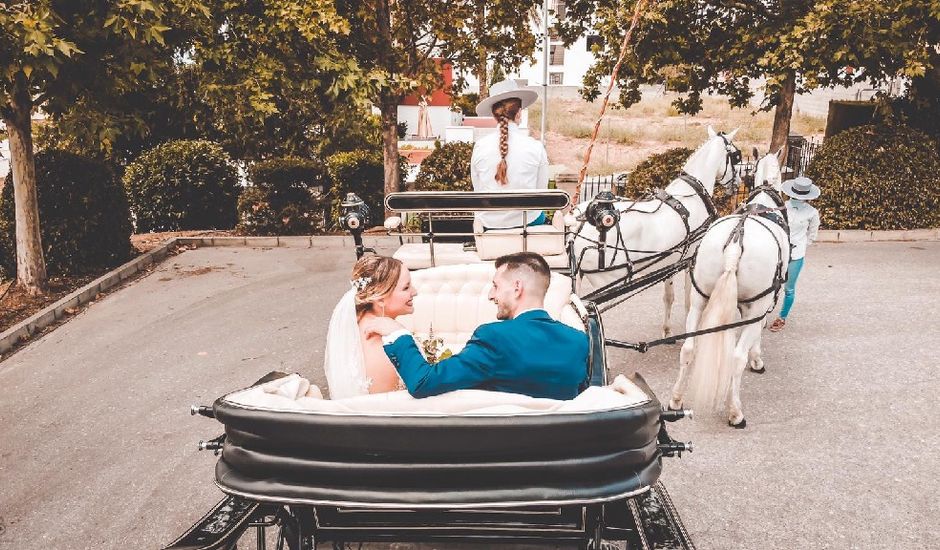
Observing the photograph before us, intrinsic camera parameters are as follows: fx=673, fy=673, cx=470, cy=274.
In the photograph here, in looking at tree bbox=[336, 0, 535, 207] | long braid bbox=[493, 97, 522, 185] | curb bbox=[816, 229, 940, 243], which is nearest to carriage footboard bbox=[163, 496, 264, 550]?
long braid bbox=[493, 97, 522, 185]

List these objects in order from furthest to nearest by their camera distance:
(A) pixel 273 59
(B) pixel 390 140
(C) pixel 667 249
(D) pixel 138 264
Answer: (B) pixel 390 140, (D) pixel 138 264, (A) pixel 273 59, (C) pixel 667 249

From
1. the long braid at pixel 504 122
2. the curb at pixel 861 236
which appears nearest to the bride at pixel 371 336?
the long braid at pixel 504 122

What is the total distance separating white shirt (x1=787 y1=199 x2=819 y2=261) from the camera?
21.2 ft

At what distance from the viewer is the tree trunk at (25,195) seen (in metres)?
7.89

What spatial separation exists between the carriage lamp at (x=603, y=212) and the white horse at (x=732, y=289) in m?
0.80

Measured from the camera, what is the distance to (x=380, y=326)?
9.28 ft

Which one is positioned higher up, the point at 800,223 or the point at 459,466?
the point at 800,223

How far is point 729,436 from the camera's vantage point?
5000 mm

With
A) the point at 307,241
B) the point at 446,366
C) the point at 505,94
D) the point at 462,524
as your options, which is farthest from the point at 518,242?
the point at 307,241

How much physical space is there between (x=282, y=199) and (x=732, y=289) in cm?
883

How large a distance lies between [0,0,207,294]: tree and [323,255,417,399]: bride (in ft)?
15.6

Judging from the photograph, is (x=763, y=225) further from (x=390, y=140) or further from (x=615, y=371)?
(x=390, y=140)

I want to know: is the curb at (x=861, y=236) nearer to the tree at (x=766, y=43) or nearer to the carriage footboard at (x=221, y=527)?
the tree at (x=766, y=43)

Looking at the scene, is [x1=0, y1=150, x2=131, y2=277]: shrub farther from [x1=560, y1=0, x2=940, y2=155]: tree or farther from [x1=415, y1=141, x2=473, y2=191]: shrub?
[x1=560, y1=0, x2=940, y2=155]: tree
